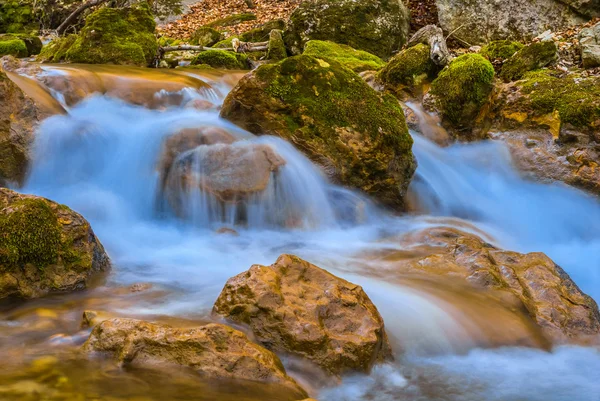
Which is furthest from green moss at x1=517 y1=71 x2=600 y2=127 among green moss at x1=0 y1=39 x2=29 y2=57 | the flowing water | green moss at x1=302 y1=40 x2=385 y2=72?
green moss at x1=0 y1=39 x2=29 y2=57

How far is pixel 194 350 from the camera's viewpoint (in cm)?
296

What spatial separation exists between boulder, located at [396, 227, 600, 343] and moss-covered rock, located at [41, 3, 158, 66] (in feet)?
25.0

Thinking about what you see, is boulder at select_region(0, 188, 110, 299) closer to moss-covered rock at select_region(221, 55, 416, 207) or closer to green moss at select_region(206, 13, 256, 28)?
moss-covered rock at select_region(221, 55, 416, 207)

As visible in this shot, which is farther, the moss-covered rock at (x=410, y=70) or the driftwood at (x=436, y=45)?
the driftwood at (x=436, y=45)

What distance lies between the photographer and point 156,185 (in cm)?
606

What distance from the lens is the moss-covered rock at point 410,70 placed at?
9523mm

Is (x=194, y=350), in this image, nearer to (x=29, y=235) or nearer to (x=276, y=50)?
(x=29, y=235)

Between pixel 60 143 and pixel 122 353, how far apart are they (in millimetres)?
4068

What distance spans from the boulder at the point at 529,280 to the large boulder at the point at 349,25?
9241 mm

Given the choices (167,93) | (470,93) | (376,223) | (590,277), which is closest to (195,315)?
(376,223)

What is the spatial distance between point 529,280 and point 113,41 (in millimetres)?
9003

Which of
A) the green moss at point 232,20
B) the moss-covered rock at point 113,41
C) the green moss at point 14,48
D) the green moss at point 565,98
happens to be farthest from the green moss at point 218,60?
the green moss at point 232,20

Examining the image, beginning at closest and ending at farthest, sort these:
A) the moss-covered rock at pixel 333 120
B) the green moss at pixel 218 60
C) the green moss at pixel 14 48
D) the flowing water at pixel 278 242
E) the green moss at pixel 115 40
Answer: the flowing water at pixel 278 242, the moss-covered rock at pixel 333 120, the green moss at pixel 115 40, the green moss at pixel 218 60, the green moss at pixel 14 48

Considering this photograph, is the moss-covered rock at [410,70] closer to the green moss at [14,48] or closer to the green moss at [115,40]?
the green moss at [115,40]
